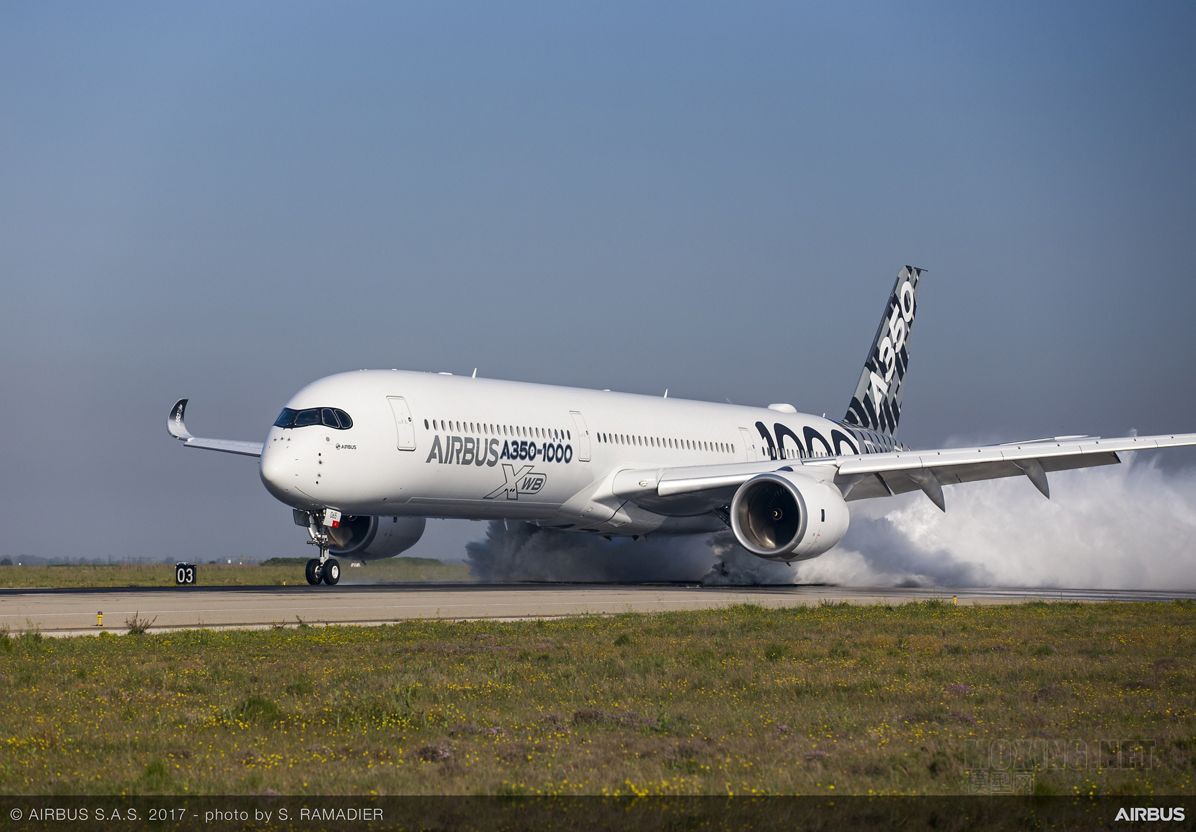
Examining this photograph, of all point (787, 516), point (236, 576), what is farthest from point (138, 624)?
point (236, 576)

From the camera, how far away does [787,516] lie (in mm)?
33000

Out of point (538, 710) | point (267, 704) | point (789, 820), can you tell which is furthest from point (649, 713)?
point (789, 820)

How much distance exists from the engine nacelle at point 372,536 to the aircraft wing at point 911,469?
5419mm

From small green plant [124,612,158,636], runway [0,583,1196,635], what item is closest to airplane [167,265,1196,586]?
runway [0,583,1196,635]

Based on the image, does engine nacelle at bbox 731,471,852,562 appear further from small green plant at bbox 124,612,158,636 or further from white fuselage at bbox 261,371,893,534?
small green plant at bbox 124,612,158,636

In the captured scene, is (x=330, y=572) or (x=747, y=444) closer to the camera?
(x=330, y=572)

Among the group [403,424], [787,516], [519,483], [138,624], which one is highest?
[403,424]

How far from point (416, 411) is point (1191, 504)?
21.9m

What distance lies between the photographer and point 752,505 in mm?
32938

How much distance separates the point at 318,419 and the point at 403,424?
67.4 inches

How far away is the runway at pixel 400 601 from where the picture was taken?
69.2 feet

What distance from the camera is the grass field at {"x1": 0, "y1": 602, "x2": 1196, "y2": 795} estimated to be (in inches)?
357

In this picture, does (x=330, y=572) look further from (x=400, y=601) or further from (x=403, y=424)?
(x=400, y=601)

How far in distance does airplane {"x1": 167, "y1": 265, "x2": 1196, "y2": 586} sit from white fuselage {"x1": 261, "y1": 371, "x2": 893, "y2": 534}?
36 millimetres
